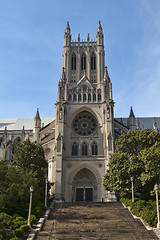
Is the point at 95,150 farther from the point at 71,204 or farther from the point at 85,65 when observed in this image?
the point at 85,65

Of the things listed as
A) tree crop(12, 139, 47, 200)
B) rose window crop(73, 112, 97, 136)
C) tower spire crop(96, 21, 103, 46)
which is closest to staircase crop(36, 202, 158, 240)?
tree crop(12, 139, 47, 200)

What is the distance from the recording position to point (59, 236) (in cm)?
2256

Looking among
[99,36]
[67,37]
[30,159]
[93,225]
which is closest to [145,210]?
[93,225]

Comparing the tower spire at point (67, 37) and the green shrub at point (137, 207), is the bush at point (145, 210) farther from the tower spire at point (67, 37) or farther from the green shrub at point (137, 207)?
the tower spire at point (67, 37)

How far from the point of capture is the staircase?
22.6m

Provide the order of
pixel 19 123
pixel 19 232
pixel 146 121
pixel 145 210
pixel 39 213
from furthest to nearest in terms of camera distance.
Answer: pixel 19 123, pixel 146 121, pixel 39 213, pixel 145 210, pixel 19 232

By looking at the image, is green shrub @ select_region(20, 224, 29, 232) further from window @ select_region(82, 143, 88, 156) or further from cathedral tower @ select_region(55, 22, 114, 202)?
window @ select_region(82, 143, 88, 156)

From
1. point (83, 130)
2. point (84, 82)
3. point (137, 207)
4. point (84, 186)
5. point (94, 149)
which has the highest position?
point (84, 82)

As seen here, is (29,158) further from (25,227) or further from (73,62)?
(73,62)

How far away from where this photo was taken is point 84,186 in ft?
149

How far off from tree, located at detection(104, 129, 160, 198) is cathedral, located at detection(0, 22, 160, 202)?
23.0 feet

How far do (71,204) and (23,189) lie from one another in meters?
8.44

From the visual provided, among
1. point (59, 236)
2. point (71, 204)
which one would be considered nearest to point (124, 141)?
point (71, 204)

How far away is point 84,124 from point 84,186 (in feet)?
36.9
